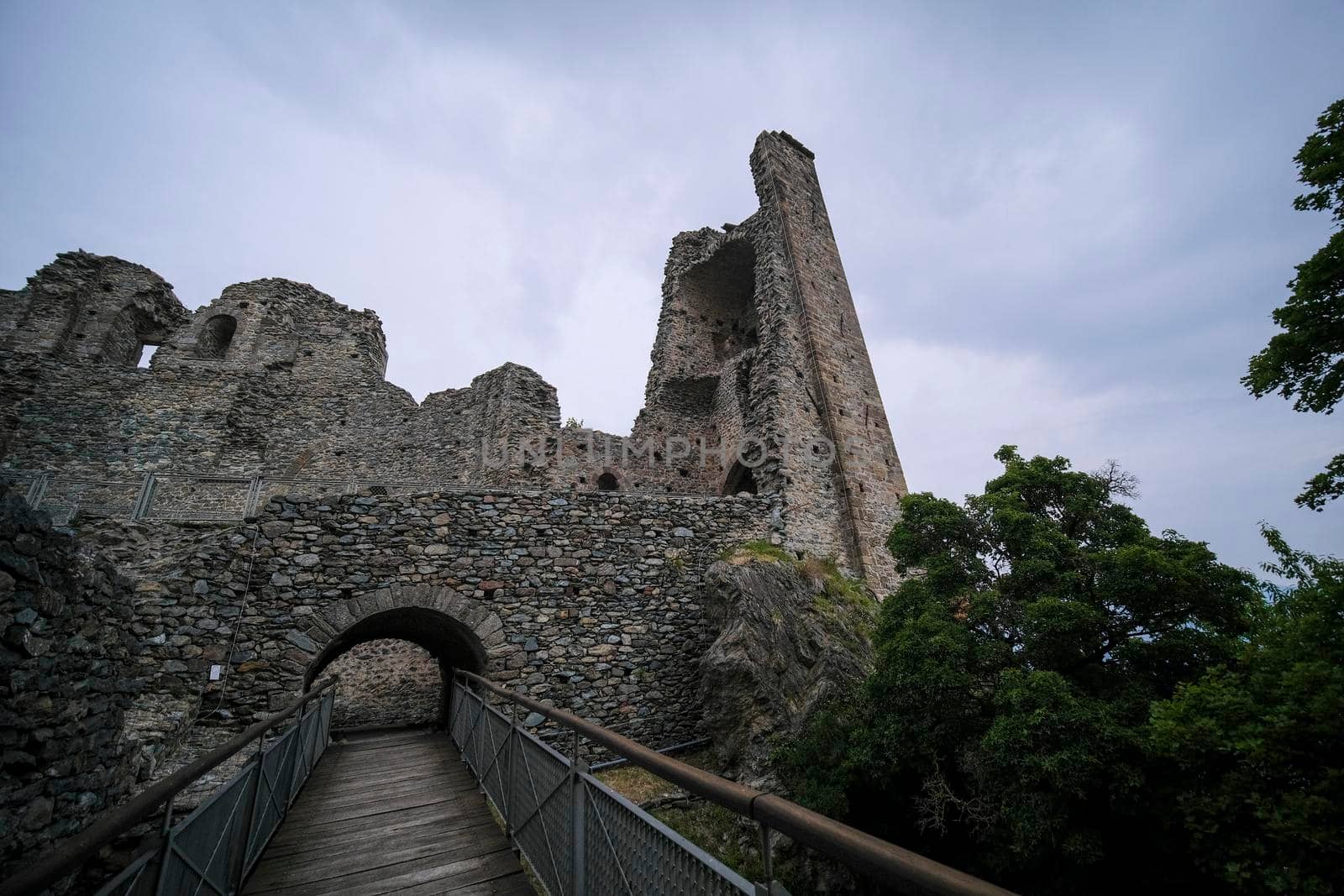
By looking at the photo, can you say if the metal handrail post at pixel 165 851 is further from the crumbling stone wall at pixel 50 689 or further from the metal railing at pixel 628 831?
the metal railing at pixel 628 831

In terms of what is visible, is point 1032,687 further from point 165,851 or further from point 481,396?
point 481,396

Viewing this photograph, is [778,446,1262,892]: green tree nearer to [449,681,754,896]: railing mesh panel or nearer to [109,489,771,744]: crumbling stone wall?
[109,489,771,744]: crumbling stone wall

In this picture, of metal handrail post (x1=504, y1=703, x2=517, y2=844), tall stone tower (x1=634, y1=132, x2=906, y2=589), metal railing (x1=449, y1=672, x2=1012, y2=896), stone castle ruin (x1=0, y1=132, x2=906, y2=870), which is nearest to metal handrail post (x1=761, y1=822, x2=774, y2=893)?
metal railing (x1=449, y1=672, x2=1012, y2=896)

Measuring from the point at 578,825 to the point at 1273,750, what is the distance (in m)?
5.67

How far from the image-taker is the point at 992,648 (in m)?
6.16

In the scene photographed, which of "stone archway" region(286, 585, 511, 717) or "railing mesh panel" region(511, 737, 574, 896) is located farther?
"stone archway" region(286, 585, 511, 717)

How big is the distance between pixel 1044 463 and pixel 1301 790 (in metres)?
4.03

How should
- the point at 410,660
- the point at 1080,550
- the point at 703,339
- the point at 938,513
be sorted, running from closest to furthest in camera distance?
the point at 1080,550
the point at 938,513
the point at 410,660
the point at 703,339

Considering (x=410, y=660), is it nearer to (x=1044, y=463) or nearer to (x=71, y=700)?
(x=71, y=700)

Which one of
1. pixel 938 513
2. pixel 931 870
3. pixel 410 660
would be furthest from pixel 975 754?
pixel 410 660

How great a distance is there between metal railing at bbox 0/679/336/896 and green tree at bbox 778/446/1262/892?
572 cm

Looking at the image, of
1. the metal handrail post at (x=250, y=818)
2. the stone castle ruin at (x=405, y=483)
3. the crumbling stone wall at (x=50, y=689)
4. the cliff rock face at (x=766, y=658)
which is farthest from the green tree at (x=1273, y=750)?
the crumbling stone wall at (x=50, y=689)

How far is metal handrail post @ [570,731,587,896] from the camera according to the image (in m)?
3.00

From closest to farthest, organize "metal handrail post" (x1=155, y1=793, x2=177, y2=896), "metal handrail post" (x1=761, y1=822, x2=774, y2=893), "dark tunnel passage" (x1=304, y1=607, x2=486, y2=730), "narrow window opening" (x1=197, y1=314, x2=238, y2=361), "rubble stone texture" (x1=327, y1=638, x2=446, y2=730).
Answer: "metal handrail post" (x1=761, y1=822, x2=774, y2=893)
"metal handrail post" (x1=155, y1=793, x2=177, y2=896)
"dark tunnel passage" (x1=304, y1=607, x2=486, y2=730)
"rubble stone texture" (x1=327, y1=638, x2=446, y2=730)
"narrow window opening" (x1=197, y1=314, x2=238, y2=361)
